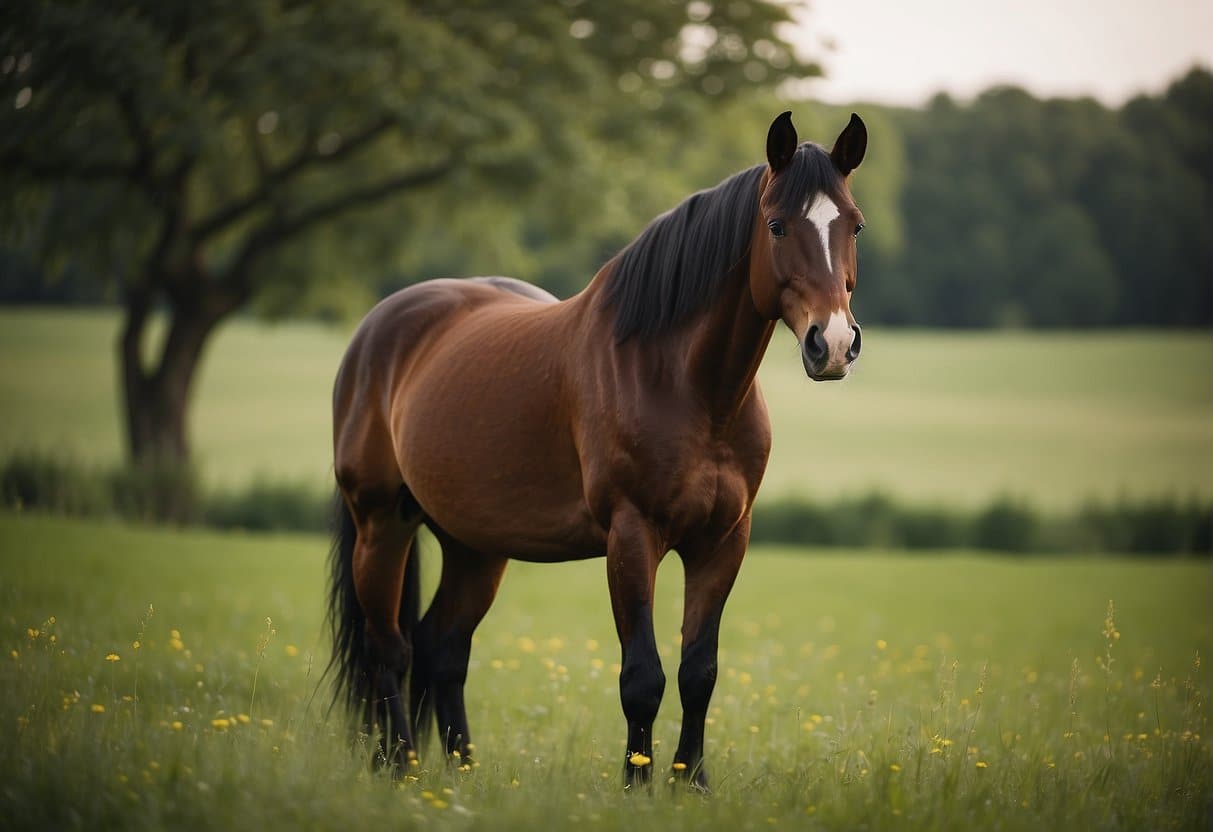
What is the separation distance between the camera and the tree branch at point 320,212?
54.0 feet

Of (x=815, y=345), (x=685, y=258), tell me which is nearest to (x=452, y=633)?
(x=685, y=258)

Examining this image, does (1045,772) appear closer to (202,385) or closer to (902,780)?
(902,780)

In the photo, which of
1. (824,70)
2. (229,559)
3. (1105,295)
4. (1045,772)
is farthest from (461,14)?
(1105,295)

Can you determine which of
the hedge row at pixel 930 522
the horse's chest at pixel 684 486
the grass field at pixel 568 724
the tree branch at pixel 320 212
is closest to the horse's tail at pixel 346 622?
the grass field at pixel 568 724

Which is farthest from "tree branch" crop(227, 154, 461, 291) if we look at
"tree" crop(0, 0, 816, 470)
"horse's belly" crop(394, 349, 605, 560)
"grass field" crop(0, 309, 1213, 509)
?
"horse's belly" crop(394, 349, 605, 560)

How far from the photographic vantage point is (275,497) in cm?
2003

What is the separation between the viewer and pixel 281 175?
53.3 ft

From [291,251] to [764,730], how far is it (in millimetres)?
14236

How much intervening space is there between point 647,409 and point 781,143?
1047 millimetres

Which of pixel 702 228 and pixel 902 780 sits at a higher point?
pixel 702 228

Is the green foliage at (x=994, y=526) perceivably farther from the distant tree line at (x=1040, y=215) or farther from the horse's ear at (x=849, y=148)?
the distant tree line at (x=1040, y=215)

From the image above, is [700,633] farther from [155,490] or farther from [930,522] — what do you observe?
[930,522]

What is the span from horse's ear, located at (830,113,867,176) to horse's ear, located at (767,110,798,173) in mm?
156

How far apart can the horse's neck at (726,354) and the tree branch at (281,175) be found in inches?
511
